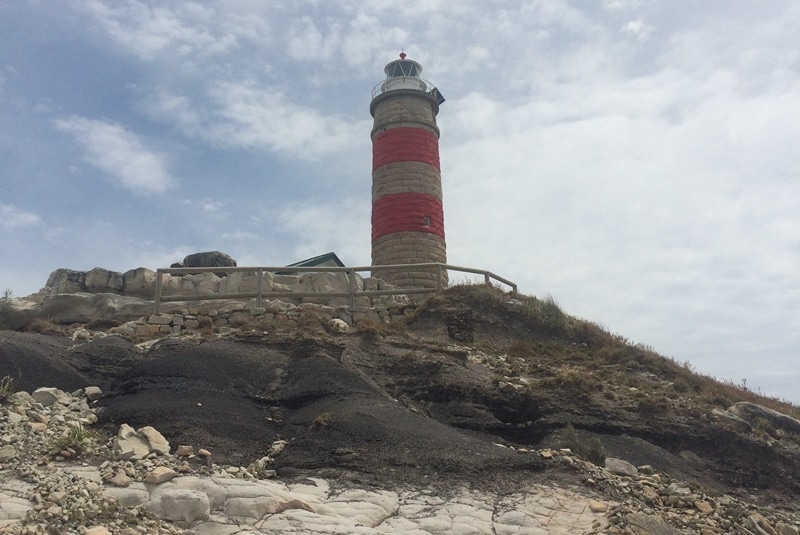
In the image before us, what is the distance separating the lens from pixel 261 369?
13.8 m

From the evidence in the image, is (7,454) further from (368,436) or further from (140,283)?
(140,283)

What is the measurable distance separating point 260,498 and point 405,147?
18.7 m

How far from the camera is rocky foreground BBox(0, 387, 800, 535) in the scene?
26.9ft

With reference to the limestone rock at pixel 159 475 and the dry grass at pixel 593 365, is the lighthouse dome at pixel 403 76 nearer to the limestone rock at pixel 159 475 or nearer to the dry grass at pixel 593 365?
the dry grass at pixel 593 365

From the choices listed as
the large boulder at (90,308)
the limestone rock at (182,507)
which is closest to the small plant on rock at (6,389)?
the limestone rock at (182,507)

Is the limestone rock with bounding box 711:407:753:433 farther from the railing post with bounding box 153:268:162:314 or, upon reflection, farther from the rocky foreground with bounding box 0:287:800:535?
the railing post with bounding box 153:268:162:314

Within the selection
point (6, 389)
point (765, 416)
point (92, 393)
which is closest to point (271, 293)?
point (92, 393)

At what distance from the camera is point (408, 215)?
984 inches

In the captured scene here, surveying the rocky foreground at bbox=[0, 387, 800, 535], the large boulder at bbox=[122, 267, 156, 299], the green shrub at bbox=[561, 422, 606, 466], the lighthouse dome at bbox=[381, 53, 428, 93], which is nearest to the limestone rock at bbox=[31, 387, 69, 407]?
the rocky foreground at bbox=[0, 387, 800, 535]

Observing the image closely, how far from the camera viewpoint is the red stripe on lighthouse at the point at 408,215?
2495 cm

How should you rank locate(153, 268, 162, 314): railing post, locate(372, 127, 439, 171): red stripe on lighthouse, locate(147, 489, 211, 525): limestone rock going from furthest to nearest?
1. locate(372, 127, 439, 171): red stripe on lighthouse
2. locate(153, 268, 162, 314): railing post
3. locate(147, 489, 211, 525): limestone rock

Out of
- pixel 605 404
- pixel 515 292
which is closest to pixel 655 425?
pixel 605 404

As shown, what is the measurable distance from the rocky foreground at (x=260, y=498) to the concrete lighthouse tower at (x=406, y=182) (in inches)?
→ 519

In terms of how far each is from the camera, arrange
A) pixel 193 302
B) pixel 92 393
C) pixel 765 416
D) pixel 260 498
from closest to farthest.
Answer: pixel 260 498
pixel 92 393
pixel 765 416
pixel 193 302
